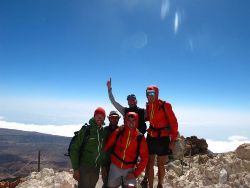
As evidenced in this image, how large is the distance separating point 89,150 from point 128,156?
105 centimetres

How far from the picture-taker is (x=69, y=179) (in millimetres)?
11359

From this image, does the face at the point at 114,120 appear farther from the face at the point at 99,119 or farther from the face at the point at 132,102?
the face at the point at 132,102

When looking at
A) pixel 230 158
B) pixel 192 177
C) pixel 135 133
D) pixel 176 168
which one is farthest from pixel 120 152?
pixel 176 168

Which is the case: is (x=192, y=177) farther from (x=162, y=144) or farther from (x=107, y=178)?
(x=107, y=178)

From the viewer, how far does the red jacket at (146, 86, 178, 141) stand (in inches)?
350

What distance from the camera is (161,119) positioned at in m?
8.98

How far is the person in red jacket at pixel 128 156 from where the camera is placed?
305 inches

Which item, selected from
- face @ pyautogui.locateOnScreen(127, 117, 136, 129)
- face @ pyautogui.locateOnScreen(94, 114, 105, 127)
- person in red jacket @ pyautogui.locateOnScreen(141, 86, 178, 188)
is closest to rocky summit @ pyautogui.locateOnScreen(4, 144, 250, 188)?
person in red jacket @ pyautogui.locateOnScreen(141, 86, 178, 188)

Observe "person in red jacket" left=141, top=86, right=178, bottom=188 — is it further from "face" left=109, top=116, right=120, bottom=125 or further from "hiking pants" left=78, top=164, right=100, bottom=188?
"hiking pants" left=78, top=164, right=100, bottom=188

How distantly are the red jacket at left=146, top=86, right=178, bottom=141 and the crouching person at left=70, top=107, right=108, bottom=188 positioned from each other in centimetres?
176

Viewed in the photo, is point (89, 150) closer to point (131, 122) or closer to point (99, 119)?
point (99, 119)

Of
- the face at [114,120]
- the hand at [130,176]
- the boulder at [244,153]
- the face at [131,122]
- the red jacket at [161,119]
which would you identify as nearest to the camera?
the hand at [130,176]

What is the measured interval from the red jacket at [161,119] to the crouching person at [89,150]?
69.2 inches

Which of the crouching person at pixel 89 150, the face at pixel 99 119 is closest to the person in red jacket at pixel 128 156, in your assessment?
the crouching person at pixel 89 150
